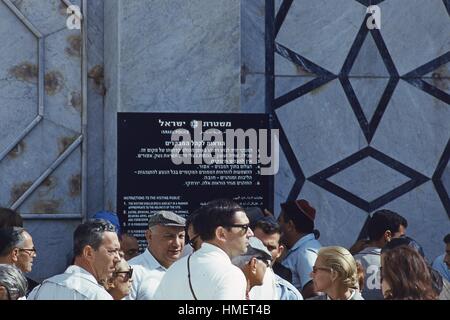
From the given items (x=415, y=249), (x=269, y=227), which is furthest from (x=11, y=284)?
(x=269, y=227)

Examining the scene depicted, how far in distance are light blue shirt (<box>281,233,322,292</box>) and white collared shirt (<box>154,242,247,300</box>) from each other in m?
2.41

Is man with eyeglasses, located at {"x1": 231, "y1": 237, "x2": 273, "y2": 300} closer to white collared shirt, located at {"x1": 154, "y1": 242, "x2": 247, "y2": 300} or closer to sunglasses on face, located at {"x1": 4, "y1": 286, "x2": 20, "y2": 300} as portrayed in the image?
white collared shirt, located at {"x1": 154, "y1": 242, "x2": 247, "y2": 300}

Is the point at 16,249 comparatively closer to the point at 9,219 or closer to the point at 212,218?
the point at 9,219

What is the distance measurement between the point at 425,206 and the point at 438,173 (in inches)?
12.2

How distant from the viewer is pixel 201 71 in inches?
390

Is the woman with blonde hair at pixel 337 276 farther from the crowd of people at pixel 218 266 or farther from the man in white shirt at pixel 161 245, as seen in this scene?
the man in white shirt at pixel 161 245

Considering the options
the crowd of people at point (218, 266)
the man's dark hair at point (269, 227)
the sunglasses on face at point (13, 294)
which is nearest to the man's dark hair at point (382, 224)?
the crowd of people at point (218, 266)

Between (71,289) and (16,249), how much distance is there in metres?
1.15

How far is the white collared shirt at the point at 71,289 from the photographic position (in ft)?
21.1

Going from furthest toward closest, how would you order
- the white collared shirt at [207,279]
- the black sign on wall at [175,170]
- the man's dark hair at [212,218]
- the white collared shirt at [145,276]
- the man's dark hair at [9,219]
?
the black sign on wall at [175,170] < the man's dark hair at [9,219] < the white collared shirt at [145,276] < the man's dark hair at [212,218] < the white collared shirt at [207,279]

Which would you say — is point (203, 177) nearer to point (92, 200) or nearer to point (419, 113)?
point (92, 200)

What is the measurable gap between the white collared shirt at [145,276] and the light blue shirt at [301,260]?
111 centimetres

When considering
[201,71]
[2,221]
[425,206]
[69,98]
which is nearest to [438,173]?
[425,206]

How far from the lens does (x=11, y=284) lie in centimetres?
629
